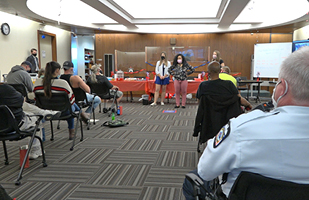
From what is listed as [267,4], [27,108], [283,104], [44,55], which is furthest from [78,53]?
[283,104]

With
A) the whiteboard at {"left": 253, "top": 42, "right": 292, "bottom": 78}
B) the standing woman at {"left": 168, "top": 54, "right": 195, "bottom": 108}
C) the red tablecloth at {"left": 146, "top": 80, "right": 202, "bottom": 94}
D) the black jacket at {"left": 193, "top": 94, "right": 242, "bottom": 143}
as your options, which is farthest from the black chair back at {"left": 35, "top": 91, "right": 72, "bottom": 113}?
the whiteboard at {"left": 253, "top": 42, "right": 292, "bottom": 78}

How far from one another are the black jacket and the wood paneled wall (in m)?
7.52

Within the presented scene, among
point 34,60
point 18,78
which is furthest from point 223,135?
point 34,60

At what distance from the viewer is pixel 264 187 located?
845 mm

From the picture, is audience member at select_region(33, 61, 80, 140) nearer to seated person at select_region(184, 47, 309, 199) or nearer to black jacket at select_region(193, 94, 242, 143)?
black jacket at select_region(193, 94, 242, 143)

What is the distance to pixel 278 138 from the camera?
81 cm

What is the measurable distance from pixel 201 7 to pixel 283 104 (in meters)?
7.55

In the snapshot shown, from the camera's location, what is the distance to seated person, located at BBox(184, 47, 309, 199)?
2.67 ft

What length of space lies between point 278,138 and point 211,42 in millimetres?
10188

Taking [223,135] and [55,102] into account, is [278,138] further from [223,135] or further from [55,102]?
[55,102]

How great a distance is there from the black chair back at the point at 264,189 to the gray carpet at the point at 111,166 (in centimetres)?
133

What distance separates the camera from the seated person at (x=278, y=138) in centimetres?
81

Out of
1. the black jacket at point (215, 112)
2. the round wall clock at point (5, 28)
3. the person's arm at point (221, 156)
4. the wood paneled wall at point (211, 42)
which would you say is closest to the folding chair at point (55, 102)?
the black jacket at point (215, 112)

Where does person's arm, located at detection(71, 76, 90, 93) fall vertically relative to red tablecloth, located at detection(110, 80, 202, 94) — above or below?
above
